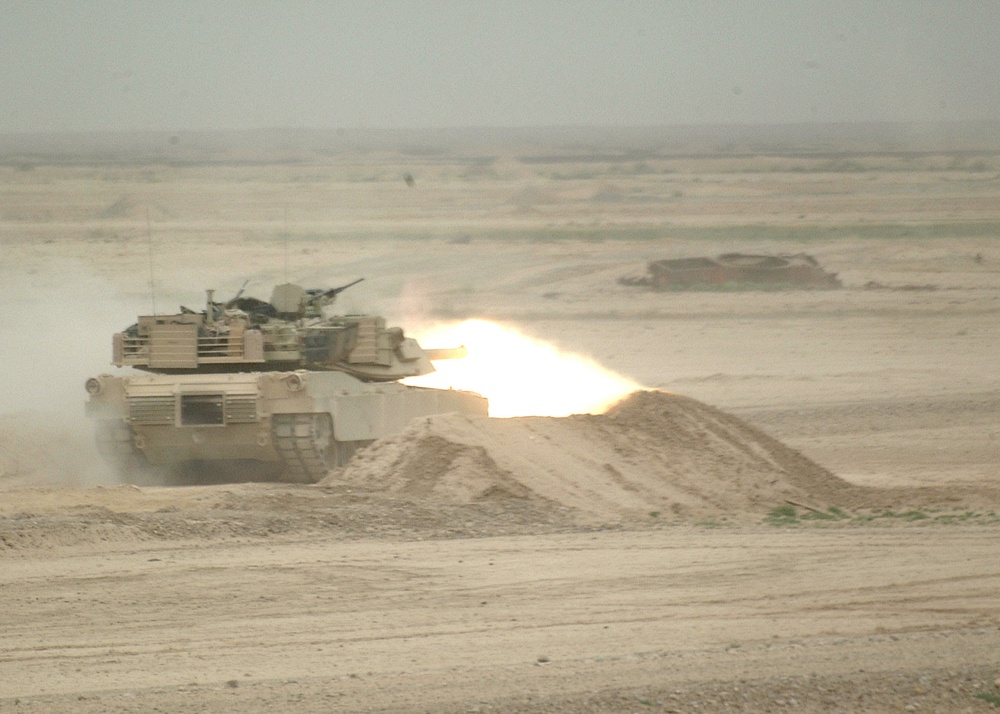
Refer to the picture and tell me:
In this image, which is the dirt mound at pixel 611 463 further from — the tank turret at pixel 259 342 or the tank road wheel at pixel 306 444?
the tank turret at pixel 259 342

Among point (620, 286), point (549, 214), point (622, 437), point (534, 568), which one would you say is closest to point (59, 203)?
point (549, 214)

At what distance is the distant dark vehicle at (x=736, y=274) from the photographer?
109 ft

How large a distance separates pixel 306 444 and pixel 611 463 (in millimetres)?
2714

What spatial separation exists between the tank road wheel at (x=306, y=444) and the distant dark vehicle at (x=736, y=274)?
18557 millimetres

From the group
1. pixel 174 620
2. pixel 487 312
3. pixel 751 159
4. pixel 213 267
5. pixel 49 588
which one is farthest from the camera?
pixel 751 159

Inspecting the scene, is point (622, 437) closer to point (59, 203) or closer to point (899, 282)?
point (899, 282)

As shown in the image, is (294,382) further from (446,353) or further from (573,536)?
(573,536)

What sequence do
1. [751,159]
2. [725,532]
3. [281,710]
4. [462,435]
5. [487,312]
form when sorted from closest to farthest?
[281,710] < [725,532] < [462,435] < [487,312] < [751,159]

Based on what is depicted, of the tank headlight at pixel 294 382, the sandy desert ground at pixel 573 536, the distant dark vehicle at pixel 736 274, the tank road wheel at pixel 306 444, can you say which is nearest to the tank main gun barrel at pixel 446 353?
the sandy desert ground at pixel 573 536

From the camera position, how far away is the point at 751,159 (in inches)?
3536

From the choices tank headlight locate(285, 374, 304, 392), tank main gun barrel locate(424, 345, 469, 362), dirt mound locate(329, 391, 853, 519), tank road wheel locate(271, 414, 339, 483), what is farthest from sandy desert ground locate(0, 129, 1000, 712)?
tank headlight locate(285, 374, 304, 392)

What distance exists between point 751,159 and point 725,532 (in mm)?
79505

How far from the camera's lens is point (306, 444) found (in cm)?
1489

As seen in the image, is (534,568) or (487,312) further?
(487,312)
